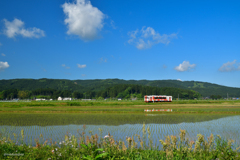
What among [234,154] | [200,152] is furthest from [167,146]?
[234,154]

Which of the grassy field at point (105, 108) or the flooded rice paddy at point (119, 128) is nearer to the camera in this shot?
the flooded rice paddy at point (119, 128)

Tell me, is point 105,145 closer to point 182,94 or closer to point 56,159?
point 56,159

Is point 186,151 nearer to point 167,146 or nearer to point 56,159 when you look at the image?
point 167,146

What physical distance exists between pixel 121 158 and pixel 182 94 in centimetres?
18922

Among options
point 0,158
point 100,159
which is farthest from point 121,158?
point 0,158

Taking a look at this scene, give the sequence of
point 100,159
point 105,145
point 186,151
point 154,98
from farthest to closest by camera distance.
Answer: point 154,98 < point 105,145 < point 186,151 < point 100,159

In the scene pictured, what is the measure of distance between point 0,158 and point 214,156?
868cm

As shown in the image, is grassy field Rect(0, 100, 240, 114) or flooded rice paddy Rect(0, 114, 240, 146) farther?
grassy field Rect(0, 100, 240, 114)

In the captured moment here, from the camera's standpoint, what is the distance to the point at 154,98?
3248 inches

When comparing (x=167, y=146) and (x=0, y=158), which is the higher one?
(x=167, y=146)

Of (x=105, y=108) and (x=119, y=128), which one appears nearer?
(x=119, y=128)

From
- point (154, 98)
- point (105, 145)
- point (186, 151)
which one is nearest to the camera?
point (186, 151)

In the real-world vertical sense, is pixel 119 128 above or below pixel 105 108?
above

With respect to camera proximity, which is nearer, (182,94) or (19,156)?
(19,156)
